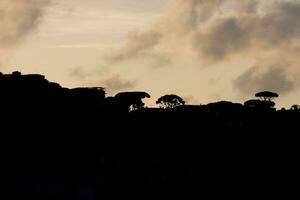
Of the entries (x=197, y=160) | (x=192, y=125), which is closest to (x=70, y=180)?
(x=197, y=160)

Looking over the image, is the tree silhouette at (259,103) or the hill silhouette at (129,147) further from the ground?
the tree silhouette at (259,103)

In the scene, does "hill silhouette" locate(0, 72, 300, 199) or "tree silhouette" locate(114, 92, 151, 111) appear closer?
"hill silhouette" locate(0, 72, 300, 199)

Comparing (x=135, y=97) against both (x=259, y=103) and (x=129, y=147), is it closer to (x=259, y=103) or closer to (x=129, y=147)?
(x=259, y=103)

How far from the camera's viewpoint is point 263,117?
94.3m

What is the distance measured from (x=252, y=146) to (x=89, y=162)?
97.3 feet

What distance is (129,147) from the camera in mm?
80562

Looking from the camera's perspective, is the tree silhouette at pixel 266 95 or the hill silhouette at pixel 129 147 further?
the tree silhouette at pixel 266 95

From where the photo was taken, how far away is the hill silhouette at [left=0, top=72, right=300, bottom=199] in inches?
2242

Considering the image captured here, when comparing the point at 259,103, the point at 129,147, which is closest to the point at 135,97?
the point at 259,103

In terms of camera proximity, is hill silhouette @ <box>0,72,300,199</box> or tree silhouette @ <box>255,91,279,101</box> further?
tree silhouette @ <box>255,91,279,101</box>

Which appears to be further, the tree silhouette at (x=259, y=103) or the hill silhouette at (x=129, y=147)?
the tree silhouette at (x=259, y=103)

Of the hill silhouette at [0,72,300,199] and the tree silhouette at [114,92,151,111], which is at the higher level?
the tree silhouette at [114,92,151,111]

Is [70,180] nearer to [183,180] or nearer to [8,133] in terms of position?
[8,133]

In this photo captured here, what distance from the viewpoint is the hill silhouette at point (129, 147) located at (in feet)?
187
